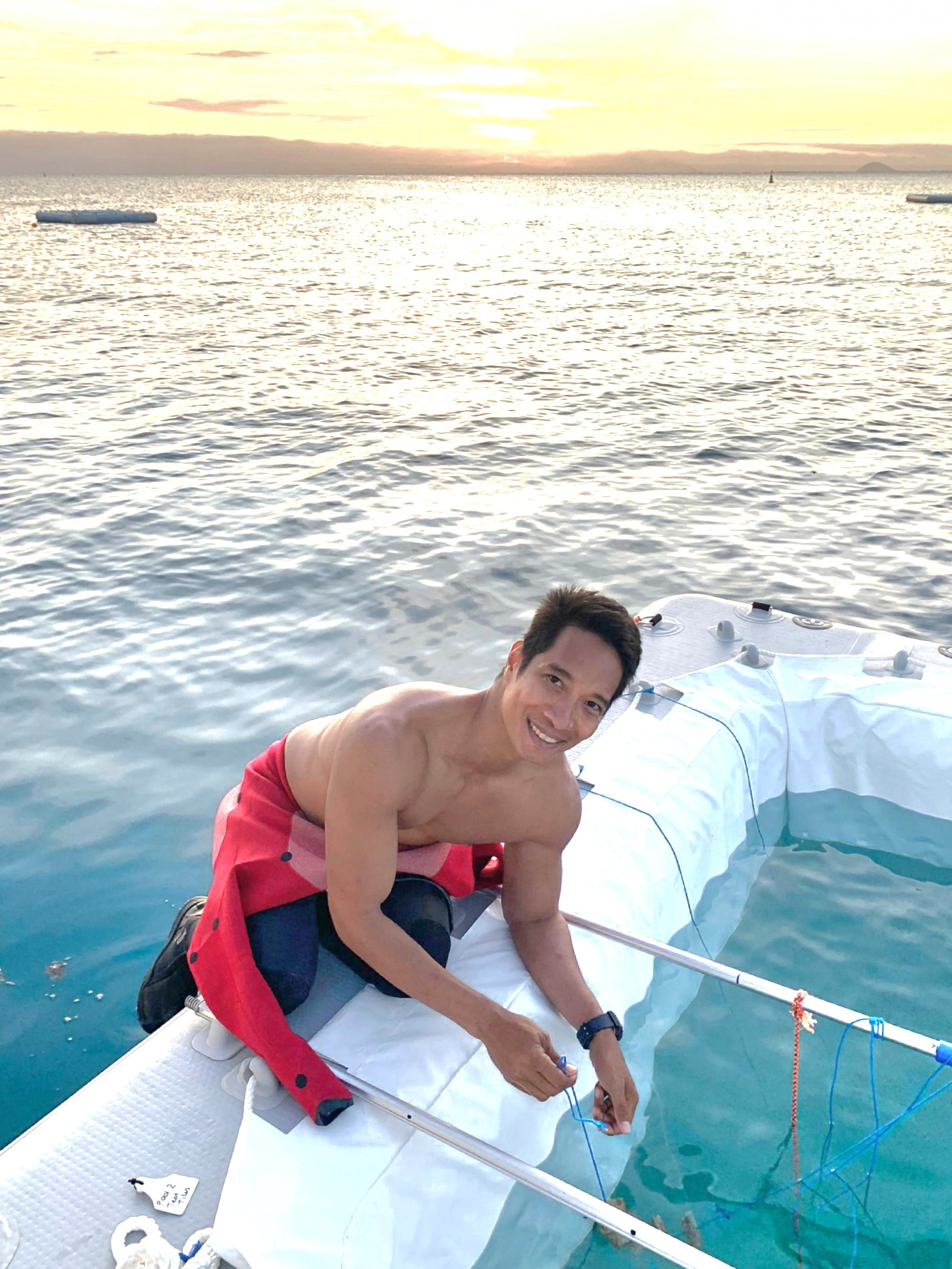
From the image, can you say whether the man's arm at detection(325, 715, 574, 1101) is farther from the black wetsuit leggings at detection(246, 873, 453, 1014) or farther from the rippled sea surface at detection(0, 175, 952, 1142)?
the rippled sea surface at detection(0, 175, 952, 1142)

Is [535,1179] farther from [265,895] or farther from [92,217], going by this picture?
[92,217]

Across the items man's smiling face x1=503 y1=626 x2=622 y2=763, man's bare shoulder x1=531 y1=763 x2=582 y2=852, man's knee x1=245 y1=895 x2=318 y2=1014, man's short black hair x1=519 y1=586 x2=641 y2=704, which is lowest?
man's knee x1=245 y1=895 x2=318 y2=1014

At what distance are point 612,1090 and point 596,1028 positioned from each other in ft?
0.50

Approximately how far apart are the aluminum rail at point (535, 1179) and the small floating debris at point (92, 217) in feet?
172

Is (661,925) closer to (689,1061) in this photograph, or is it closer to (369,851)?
(689,1061)

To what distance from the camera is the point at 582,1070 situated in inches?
104

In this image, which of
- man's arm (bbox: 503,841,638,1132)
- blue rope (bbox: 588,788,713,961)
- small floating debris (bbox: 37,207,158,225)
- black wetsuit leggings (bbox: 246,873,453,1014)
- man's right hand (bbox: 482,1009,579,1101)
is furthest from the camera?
small floating debris (bbox: 37,207,158,225)

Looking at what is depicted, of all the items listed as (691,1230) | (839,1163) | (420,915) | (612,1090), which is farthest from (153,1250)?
(839,1163)

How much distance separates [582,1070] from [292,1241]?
929 mm

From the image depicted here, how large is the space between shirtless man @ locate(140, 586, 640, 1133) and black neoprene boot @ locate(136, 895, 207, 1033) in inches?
1.4

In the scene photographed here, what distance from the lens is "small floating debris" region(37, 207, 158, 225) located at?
4778 centimetres

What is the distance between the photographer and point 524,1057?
210cm

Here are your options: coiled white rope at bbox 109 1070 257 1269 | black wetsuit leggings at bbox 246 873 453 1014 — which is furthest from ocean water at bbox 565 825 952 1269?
coiled white rope at bbox 109 1070 257 1269

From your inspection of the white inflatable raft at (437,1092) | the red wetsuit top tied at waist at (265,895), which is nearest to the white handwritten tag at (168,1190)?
the white inflatable raft at (437,1092)
